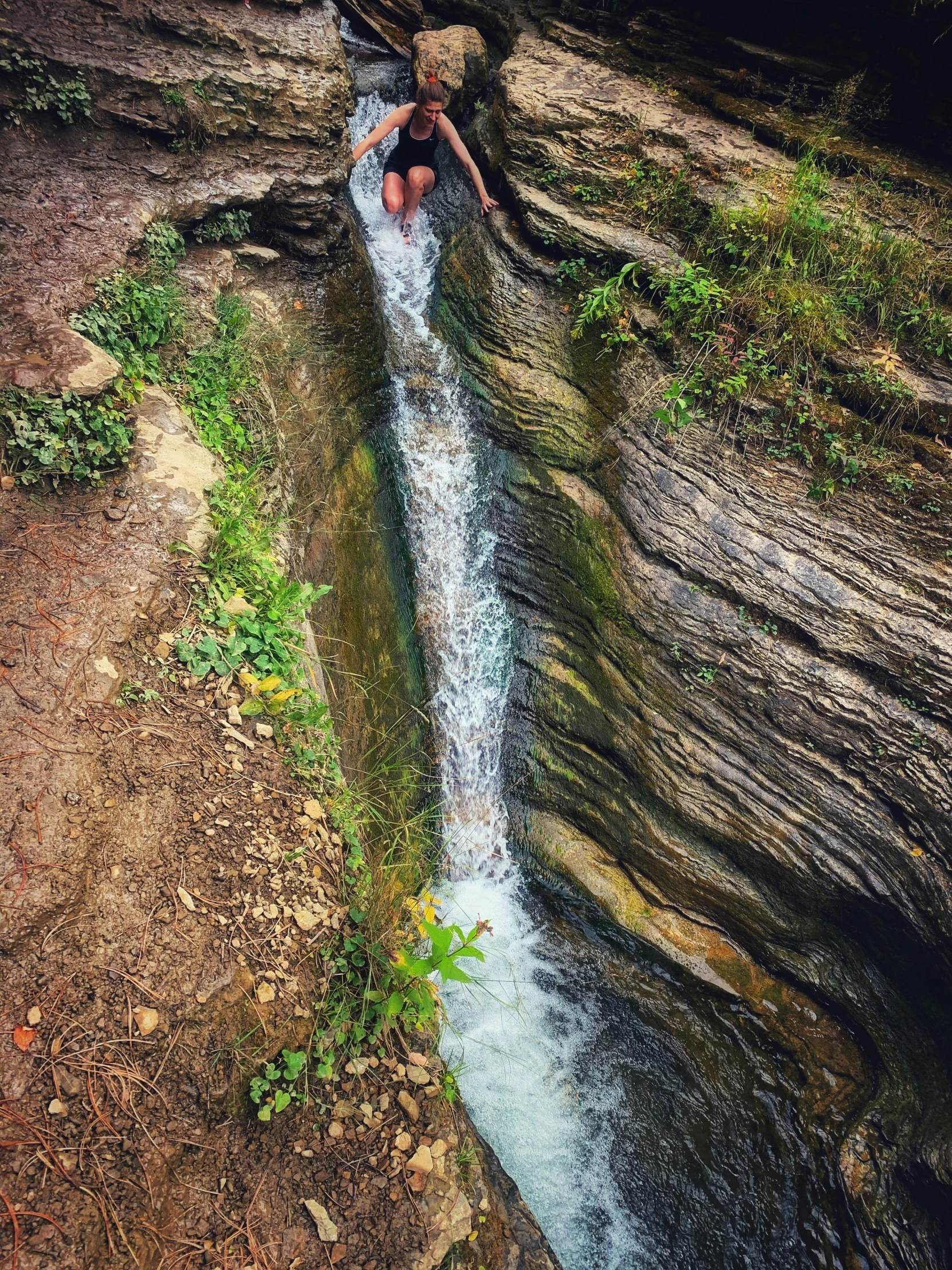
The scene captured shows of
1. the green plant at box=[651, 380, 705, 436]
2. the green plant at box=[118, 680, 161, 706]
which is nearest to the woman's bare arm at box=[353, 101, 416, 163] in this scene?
the green plant at box=[651, 380, 705, 436]

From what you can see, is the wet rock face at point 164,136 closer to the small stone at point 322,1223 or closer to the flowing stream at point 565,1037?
the flowing stream at point 565,1037

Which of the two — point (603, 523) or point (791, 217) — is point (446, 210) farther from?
point (603, 523)

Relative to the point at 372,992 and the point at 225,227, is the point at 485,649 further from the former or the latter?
the point at 225,227

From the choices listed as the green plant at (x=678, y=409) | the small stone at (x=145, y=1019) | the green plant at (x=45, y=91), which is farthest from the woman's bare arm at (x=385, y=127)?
the small stone at (x=145, y=1019)

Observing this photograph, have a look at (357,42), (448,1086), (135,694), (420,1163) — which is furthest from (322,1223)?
(357,42)

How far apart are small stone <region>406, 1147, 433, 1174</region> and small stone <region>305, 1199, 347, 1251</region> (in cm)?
33

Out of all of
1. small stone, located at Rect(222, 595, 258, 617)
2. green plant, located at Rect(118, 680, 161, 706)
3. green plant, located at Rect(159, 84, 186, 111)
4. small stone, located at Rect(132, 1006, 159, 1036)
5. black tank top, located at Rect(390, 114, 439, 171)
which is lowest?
small stone, located at Rect(132, 1006, 159, 1036)

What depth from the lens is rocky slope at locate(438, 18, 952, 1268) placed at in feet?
13.0

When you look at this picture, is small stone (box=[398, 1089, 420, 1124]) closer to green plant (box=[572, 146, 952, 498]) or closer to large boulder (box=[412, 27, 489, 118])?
green plant (box=[572, 146, 952, 498])

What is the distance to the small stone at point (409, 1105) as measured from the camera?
99.0 inches

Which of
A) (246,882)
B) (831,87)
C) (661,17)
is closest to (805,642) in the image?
(246,882)

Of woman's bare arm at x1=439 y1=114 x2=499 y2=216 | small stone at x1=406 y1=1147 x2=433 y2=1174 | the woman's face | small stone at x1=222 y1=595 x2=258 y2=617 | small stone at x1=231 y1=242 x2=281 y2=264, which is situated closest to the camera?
small stone at x1=406 y1=1147 x2=433 y2=1174

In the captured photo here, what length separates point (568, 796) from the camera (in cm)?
500

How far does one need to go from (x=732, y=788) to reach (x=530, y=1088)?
7.58 ft
